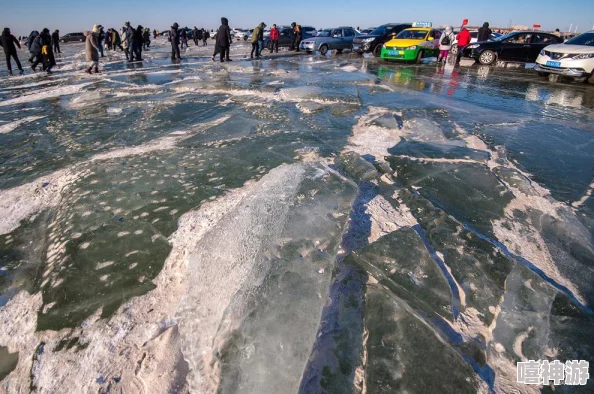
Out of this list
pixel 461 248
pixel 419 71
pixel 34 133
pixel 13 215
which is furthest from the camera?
pixel 419 71

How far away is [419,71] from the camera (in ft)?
35.6

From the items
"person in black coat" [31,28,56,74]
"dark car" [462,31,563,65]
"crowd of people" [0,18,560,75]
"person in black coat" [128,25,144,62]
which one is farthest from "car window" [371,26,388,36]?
"person in black coat" [31,28,56,74]

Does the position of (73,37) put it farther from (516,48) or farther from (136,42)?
(516,48)

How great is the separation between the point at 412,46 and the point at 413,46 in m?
0.04

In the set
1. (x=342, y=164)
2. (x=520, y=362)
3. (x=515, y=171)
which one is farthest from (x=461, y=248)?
(x=515, y=171)

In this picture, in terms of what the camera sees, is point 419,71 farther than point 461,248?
Yes

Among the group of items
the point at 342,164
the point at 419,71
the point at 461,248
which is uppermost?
the point at 419,71

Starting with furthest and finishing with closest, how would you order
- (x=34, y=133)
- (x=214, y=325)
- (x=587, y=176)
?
(x=34, y=133), (x=587, y=176), (x=214, y=325)

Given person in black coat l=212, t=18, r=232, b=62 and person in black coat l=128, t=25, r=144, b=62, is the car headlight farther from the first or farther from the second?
person in black coat l=128, t=25, r=144, b=62

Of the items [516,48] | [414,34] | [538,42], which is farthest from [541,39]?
[414,34]

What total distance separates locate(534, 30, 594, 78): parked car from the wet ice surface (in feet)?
19.2

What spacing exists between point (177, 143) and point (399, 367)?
12.0ft

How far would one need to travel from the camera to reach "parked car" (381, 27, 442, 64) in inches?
486

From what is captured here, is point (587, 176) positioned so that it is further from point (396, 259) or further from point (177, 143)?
point (177, 143)
